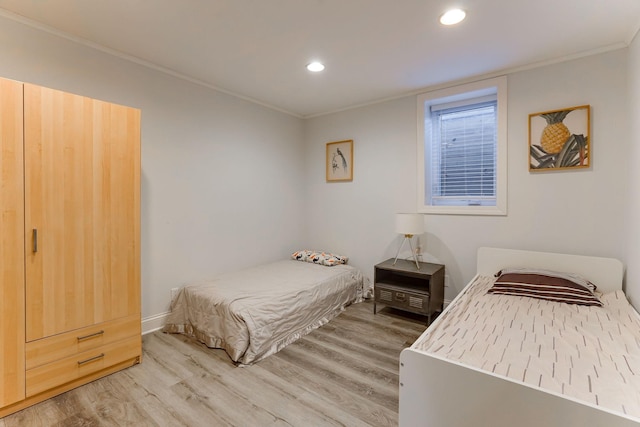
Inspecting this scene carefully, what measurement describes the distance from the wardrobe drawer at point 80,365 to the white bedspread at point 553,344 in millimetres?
2036

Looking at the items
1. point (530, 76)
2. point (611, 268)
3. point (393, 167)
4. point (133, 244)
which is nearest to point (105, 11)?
point (133, 244)

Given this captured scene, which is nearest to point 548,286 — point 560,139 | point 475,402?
point 560,139

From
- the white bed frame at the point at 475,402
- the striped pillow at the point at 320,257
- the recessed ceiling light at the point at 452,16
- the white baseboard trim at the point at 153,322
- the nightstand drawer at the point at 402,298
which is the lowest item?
the white baseboard trim at the point at 153,322

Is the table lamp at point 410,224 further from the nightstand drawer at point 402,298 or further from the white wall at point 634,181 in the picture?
the white wall at point 634,181

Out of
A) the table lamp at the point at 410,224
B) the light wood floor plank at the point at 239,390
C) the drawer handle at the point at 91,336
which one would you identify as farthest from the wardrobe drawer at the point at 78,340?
the table lamp at the point at 410,224

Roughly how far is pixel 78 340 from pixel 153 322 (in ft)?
2.73

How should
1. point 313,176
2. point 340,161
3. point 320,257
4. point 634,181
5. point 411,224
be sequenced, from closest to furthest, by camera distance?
point 634,181 < point 411,224 < point 320,257 < point 340,161 < point 313,176

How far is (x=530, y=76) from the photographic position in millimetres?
2758

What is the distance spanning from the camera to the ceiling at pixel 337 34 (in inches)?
75.3

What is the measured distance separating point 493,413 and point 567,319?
1.11m

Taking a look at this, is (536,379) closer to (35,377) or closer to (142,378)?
(142,378)

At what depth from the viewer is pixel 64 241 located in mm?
1894

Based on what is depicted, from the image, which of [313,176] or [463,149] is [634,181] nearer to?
[463,149]

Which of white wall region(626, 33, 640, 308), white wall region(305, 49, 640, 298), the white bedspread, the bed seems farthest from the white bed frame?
white wall region(305, 49, 640, 298)
